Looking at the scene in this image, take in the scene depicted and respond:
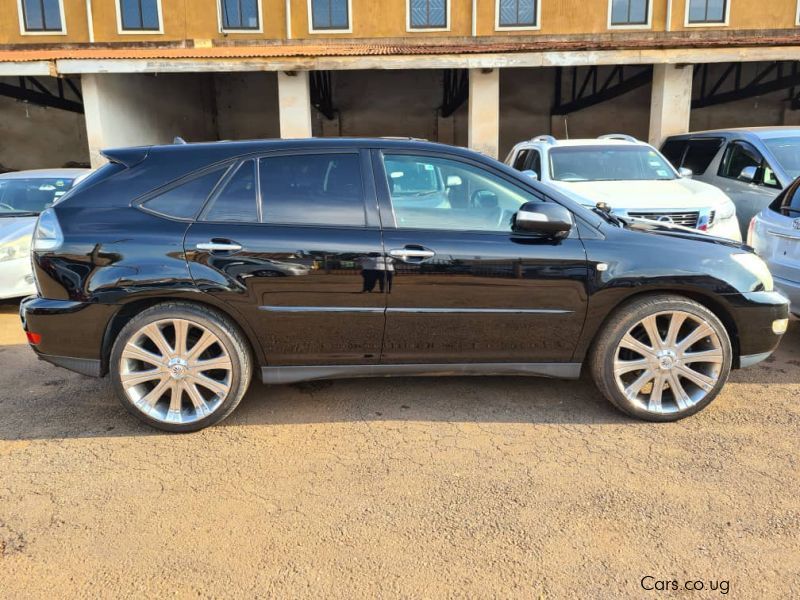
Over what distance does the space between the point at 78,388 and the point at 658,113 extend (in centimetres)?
1333

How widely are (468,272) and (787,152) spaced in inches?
248

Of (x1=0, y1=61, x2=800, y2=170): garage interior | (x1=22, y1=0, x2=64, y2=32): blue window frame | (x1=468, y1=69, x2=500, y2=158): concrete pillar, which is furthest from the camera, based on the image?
(x1=0, y1=61, x2=800, y2=170): garage interior

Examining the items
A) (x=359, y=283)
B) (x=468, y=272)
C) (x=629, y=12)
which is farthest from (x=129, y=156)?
(x=629, y=12)

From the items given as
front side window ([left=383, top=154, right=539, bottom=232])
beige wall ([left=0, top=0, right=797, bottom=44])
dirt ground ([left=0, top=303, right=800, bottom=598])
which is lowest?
dirt ground ([left=0, top=303, right=800, bottom=598])

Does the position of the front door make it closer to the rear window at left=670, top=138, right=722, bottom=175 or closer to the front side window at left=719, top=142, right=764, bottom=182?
the front side window at left=719, top=142, right=764, bottom=182

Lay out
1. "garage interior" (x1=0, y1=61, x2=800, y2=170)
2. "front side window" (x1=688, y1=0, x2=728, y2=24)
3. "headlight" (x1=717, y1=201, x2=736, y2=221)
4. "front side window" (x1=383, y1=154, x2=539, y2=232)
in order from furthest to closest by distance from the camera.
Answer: "garage interior" (x1=0, y1=61, x2=800, y2=170)
"front side window" (x1=688, y1=0, x2=728, y2=24)
"headlight" (x1=717, y1=201, x2=736, y2=221)
"front side window" (x1=383, y1=154, x2=539, y2=232)

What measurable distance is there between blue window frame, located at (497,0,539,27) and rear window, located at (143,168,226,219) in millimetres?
15610

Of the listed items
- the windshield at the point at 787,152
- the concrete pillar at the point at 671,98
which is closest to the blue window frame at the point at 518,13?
the concrete pillar at the point at 671,98

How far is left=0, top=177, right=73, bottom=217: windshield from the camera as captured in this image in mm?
7073

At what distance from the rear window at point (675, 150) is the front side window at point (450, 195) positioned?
737 centimetres

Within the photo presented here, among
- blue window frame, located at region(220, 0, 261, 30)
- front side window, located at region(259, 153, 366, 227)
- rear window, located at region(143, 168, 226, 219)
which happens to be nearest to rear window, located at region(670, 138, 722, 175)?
front side window, located at region(259, 153, 366, 227)

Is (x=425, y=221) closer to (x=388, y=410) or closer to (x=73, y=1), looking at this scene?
(x=388, y=410)

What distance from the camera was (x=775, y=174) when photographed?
24.3 ft

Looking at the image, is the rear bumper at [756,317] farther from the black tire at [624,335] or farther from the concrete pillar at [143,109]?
the concrete pillar at [143,109]
